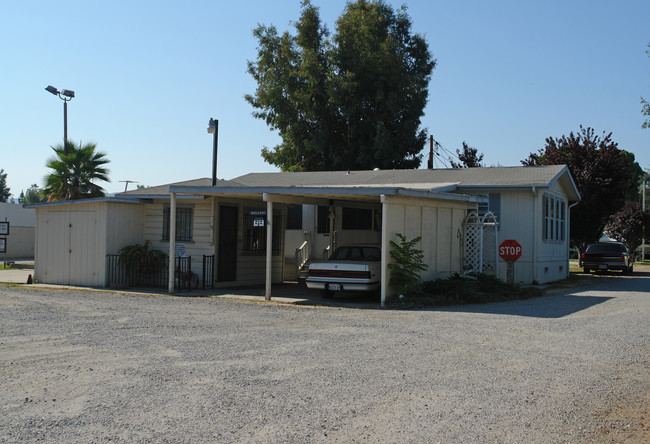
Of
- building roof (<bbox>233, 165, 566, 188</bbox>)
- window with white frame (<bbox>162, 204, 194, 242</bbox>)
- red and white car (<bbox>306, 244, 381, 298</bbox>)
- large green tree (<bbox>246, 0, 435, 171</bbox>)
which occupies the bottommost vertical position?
red and white car (<bbox>306, 244, 381, 298</bbox>)

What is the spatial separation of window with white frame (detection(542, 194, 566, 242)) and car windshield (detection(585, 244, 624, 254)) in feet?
13.7

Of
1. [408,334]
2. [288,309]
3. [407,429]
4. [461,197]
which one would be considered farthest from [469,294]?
[407,429]

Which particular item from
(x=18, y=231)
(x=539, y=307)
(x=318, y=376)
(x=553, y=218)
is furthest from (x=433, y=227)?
(x=18, y=231)

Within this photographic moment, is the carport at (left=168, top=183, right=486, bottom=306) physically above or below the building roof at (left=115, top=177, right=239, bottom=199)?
below

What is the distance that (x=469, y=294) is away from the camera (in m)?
15.4

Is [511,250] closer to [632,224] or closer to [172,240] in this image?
[172,240]

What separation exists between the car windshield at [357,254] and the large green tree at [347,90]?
2174 centimetres

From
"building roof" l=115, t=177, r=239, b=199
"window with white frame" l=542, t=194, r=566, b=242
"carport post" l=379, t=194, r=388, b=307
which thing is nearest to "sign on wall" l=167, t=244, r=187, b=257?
"building roof" l=115, t=177, r=239, b=199

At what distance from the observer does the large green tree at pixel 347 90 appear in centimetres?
3856

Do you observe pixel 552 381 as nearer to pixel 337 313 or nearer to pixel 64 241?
pixel 337 313

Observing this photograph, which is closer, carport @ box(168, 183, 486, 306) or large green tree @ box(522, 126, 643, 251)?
carport @ box(168, 183, 486, 306)

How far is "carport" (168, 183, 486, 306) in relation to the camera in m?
14.7

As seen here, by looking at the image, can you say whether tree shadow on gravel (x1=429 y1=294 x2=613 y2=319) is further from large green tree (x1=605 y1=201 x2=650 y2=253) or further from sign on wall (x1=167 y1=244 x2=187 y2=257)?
large green tree (x1=605 y1=201 x2=650 y2=253)

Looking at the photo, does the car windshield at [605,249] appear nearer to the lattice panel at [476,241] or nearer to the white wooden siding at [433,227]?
the lattice panel at [476,241]
